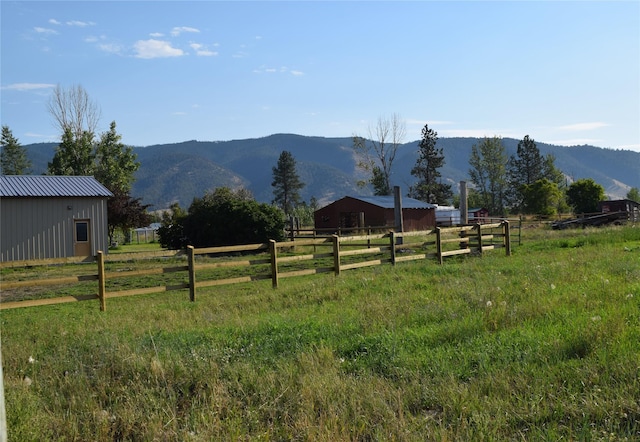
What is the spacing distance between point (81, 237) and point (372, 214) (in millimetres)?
24802

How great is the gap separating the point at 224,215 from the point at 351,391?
25.5m

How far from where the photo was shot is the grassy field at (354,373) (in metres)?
3.88

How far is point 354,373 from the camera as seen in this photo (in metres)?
5.01

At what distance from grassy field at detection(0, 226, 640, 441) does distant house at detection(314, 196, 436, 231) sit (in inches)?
1534

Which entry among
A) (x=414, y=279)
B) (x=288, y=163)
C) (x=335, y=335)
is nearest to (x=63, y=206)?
(x=414, y=279)

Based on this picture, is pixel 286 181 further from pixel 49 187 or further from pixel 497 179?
pixel 49 187

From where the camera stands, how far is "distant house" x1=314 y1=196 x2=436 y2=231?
154 feet

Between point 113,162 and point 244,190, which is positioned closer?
point 113,162

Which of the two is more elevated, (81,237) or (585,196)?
(585,196)

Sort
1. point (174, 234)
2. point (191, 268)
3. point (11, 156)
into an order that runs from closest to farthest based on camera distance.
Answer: point (191, 268) → point (174, 234) → point (11, 156)

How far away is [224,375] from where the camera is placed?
5.04 meters

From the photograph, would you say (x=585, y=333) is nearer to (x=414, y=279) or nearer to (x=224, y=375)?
(x=224, y=375)

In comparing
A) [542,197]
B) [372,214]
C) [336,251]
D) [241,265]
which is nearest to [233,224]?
[336,251]

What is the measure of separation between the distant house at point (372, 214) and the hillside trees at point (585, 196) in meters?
18.0
